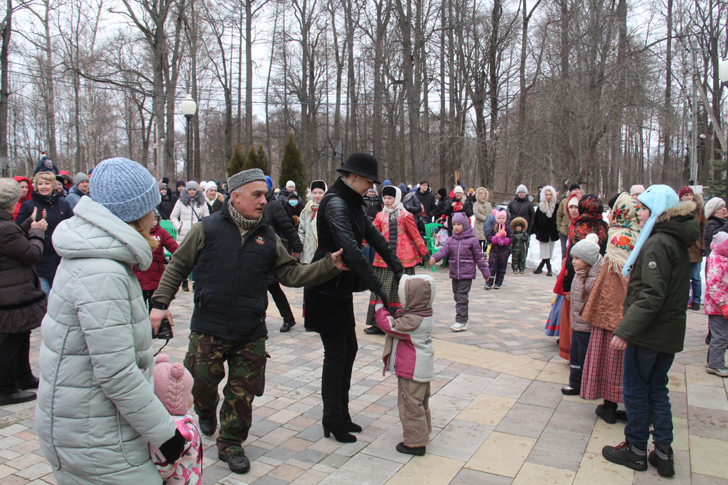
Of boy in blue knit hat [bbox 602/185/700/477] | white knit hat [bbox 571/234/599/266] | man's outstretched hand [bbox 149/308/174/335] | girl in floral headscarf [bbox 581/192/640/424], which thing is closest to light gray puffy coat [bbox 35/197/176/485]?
man's outstretched hand [bbox 149/308/174/335]

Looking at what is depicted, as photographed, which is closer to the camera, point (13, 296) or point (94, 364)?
point (94, 364)

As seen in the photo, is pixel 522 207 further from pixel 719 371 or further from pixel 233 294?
pixel 233 294

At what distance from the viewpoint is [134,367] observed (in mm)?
1875

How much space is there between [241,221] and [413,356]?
4.77ft

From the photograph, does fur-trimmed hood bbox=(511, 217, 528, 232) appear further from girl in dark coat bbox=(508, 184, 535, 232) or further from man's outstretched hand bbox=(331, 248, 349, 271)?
man's outstretched hand bbox=(331, 248, 349, 271)

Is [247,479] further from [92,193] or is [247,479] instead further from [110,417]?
[92,193]

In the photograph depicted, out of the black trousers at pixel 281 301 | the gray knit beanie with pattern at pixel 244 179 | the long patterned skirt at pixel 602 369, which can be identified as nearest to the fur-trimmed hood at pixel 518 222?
the black trousers at pixel 281 301

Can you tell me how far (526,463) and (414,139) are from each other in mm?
19318

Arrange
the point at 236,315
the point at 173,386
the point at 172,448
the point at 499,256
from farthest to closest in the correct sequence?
the point at 499,256 → the point at 236,315 → the point at 173,386 → the point at 172,448

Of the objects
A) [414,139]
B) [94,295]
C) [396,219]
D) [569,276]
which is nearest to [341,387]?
[94,295]

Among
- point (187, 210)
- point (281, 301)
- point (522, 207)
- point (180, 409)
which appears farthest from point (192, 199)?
point (180, 409)

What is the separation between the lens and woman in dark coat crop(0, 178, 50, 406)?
14.2 ft

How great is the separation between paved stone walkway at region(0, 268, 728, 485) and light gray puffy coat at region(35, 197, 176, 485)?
1485mm

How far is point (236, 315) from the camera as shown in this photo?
329cm
